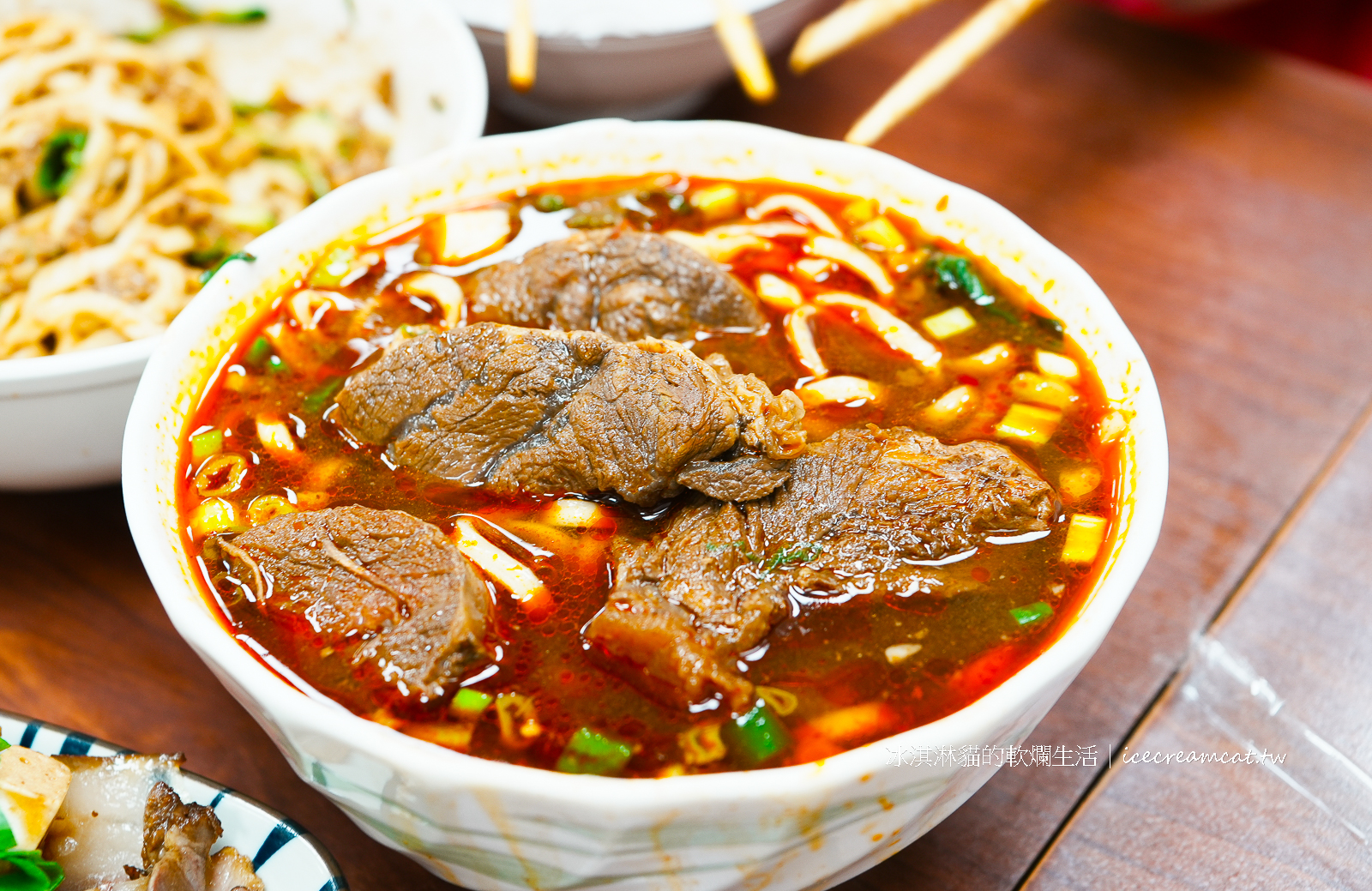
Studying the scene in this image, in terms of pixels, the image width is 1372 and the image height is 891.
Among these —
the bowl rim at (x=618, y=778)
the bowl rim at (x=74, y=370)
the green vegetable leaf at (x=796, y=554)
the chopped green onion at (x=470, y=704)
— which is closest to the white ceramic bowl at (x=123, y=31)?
the bowl rim at (x=74, y=370)

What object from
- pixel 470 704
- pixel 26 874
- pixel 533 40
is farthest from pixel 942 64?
pixel 26 874

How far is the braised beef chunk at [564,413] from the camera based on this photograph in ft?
5.99

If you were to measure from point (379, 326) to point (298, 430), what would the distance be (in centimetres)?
32

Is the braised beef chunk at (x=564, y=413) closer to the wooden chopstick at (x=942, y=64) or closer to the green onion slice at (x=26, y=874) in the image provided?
the green onion slice at (x=26, y=874)

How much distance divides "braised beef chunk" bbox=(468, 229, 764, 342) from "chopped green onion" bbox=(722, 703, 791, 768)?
2.91 ft

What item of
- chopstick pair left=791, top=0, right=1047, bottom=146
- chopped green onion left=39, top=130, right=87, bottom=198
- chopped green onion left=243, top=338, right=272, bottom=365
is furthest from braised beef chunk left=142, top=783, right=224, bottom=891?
chopstick pair left=791, top=0, right=1047, bottom=146

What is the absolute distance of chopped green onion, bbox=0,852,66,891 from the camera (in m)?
1.63

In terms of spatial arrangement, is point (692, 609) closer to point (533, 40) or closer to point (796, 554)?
point (796, 554)

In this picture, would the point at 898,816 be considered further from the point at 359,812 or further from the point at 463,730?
the point at 359,812

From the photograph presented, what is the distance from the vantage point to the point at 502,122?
3.75 metres

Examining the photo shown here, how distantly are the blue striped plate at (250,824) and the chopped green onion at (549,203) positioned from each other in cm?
141

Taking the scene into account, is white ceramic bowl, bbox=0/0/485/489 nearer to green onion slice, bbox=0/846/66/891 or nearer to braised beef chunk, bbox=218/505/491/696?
braised beef chunk, bbox=218/505/491/696

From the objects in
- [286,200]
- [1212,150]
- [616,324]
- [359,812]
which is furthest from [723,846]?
[1212,150]

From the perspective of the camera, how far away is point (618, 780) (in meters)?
1.40
